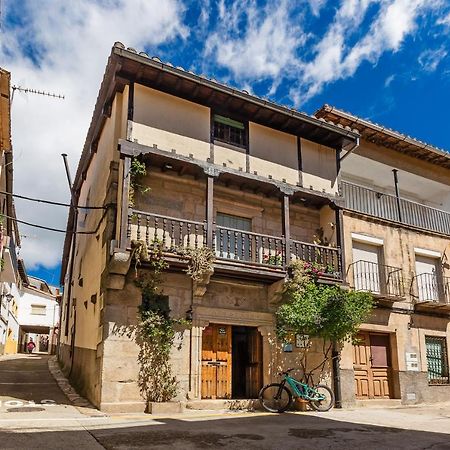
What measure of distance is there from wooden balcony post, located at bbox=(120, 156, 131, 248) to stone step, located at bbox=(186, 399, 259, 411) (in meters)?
3.67

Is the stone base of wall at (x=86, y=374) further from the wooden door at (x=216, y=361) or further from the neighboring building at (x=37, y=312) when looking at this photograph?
the neighboring building at (x=37, y=312)

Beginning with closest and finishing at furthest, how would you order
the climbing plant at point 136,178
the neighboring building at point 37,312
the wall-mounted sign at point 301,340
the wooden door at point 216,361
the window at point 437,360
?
1. the climbing plant at point 136,178
2. the wooden door at point 216,361
3. the wall-mounted sign at point 301,340
4. the window at point 437,360
5. the neighboring building at point 37,312

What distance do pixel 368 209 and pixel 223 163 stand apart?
576 centimetres

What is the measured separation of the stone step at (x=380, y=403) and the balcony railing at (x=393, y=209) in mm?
5261

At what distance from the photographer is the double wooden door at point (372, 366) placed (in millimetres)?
12625

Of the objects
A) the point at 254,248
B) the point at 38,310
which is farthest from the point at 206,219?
the point at 38,310

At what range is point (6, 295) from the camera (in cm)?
2531

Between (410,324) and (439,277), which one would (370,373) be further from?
(439,277)

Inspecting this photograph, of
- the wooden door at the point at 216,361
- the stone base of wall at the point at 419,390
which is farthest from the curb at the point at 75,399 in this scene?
the stone base of wall at the point at 419,390

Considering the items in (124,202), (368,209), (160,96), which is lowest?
(124,202)

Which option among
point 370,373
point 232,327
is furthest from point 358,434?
point 370,373

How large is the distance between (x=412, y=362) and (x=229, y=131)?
27.5 ft

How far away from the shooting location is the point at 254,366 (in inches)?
449

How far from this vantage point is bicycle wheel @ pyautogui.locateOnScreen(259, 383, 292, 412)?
33.9ft
